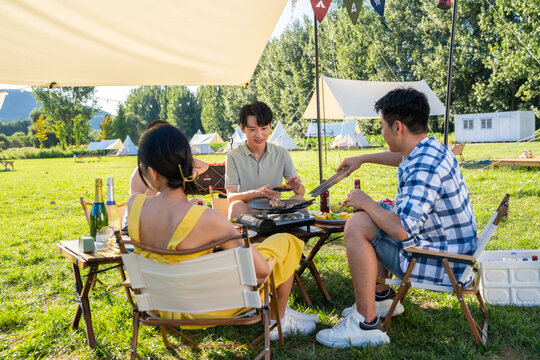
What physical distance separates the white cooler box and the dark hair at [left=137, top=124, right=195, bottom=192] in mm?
2060

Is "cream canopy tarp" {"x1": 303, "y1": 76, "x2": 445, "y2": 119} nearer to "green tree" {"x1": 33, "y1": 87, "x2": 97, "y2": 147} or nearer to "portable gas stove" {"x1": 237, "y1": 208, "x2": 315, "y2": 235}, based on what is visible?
"portable gas stove" {"x1": 237, "y1": 208, "x2": 315, "y2": 235}

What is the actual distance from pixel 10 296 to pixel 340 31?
33623 mm

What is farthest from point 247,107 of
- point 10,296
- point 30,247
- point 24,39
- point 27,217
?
point 27,217

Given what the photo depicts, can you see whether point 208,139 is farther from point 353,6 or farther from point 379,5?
point 379,5

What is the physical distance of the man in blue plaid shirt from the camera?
1994 mm

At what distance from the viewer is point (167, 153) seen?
168cm

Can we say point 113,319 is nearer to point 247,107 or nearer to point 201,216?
point 201,216

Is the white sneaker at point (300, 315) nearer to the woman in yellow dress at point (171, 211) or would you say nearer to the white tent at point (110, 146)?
the woman in yellow dress at point (171, 211)

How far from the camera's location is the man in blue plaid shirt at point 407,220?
1994mm

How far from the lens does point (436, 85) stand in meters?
27.7

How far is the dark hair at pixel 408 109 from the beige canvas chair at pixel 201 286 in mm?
1067

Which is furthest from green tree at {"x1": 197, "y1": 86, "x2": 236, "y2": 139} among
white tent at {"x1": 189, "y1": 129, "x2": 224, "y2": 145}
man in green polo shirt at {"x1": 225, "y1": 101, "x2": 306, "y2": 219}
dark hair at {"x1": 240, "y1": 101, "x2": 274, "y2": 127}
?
dark hair at {"x1": 240, "y1": 101, "x2": 274, "y2": 127}

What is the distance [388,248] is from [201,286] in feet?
3.42

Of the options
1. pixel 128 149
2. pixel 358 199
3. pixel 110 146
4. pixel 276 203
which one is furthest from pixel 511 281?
pixel 110 146
